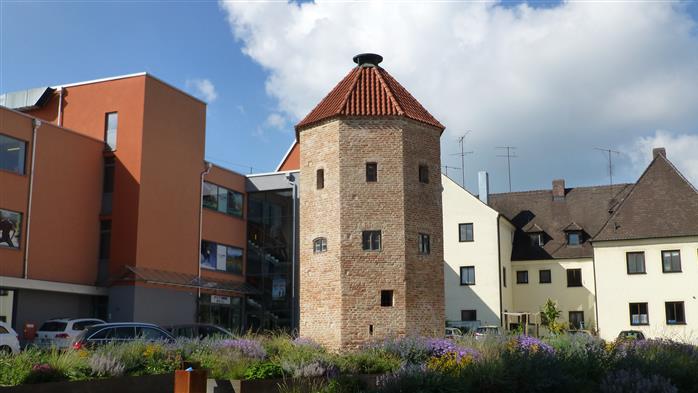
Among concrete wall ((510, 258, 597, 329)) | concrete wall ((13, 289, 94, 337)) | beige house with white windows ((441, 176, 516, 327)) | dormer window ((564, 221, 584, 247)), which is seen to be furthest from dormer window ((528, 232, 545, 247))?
concrete wall ((13, 289, 94, 337))

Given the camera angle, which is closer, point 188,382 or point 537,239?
point 188,382

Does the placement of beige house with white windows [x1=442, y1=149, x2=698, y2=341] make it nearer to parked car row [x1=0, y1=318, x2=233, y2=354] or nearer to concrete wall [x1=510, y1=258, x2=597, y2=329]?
concrete wall [x1=510, y1=258, x2=597, y2=329]

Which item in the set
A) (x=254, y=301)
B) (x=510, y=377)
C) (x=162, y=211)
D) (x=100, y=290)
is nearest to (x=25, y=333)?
(x=100, y=290)

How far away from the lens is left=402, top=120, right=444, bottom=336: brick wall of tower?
26453 mm

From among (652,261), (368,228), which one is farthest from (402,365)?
(652,261)

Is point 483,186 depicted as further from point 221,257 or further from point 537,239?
point 221,257

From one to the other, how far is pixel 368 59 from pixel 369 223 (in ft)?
25.9

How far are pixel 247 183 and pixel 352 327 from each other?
19.2m

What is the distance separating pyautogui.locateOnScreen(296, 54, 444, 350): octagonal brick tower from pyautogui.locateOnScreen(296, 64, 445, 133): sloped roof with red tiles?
73mm

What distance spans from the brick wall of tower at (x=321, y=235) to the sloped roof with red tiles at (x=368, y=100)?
66cm

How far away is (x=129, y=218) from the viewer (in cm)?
3384

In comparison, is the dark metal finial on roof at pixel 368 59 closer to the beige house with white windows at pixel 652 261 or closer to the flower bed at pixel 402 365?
the flower bed at pixel 402 365

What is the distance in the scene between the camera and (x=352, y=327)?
84.1ft

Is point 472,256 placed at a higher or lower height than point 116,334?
higher
